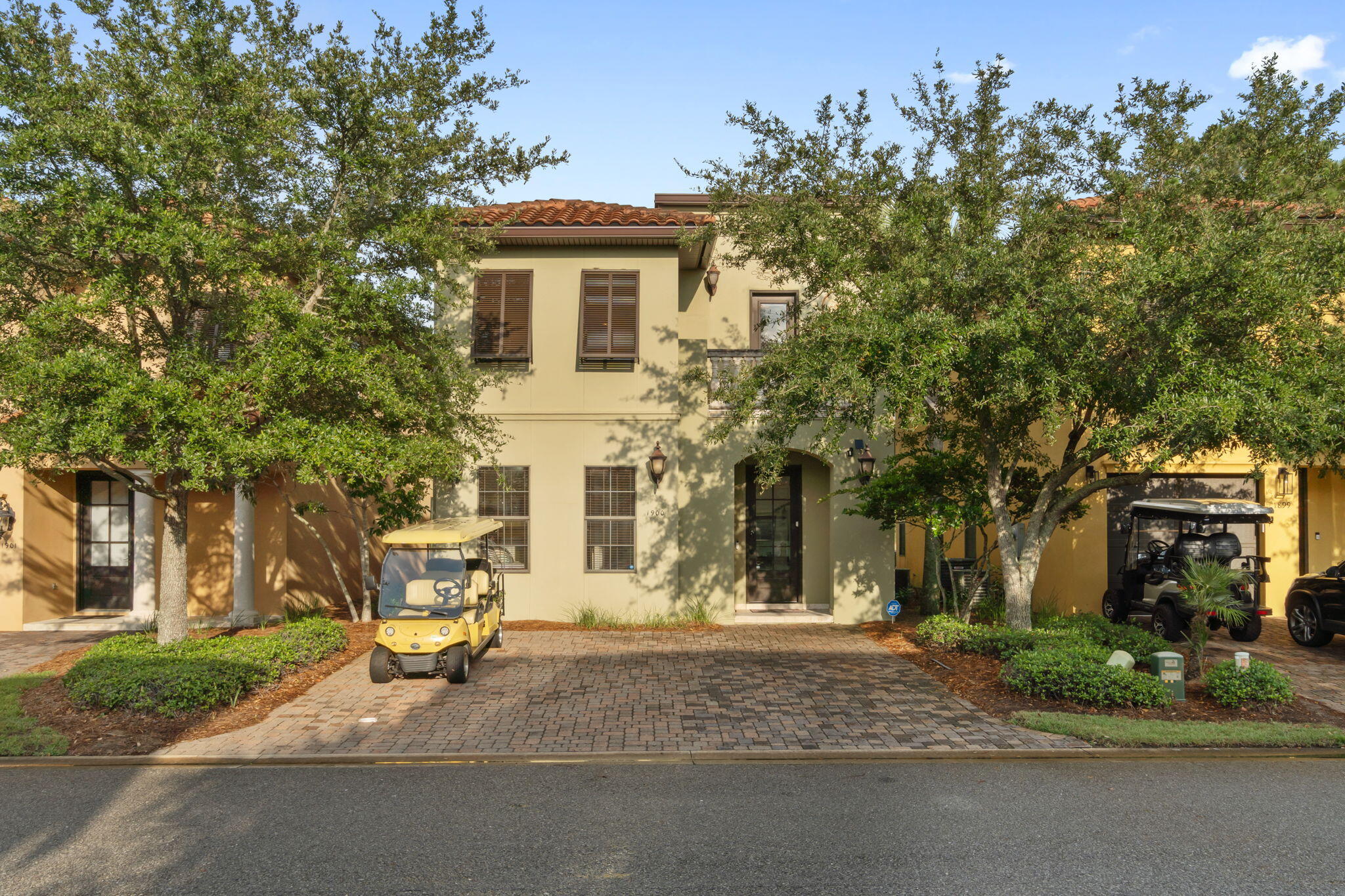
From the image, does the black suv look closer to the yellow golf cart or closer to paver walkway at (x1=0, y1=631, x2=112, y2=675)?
the yellow golf cart

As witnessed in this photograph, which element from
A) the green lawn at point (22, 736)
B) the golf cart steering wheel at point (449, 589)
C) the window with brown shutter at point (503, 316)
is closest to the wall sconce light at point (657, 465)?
the window with brown shutter at point (503, 316)

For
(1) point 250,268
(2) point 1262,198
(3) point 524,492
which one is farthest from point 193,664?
(2) point 1262,198

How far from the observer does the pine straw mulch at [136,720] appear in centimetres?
792

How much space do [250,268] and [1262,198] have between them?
37.3 feet

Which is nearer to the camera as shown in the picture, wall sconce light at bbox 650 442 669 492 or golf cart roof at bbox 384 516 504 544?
golf cart roof at bbox 384 516 504 544

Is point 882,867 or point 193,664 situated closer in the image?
point 882,867

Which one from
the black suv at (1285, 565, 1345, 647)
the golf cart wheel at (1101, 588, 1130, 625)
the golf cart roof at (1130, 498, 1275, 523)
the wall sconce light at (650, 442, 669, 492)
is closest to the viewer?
the black suv at (1285, 565, 1345, 647)

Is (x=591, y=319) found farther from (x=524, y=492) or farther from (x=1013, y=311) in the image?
(x=1013, y=311)

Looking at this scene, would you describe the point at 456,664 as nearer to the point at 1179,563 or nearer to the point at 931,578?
the point at 931,578

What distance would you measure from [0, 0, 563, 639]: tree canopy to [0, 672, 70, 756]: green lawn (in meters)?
1.88

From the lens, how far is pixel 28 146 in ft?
28.1

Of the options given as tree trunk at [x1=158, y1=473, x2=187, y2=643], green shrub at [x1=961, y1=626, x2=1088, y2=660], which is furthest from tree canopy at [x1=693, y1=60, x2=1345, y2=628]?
tree trunk at [x1=158, y1=473, x2=187, y2=643]

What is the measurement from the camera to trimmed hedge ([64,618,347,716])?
340 inches

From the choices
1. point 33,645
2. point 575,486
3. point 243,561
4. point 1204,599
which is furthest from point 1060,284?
point 33,645
